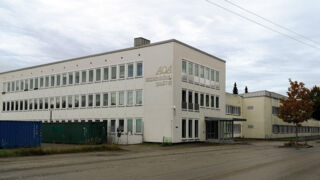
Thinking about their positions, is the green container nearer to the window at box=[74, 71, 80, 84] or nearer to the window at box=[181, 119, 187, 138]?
the window at box=[181, 119, 187, 138]

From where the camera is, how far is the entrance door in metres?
42.8

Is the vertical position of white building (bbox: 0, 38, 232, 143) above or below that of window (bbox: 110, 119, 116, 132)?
above

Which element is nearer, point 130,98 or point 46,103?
point 130,98

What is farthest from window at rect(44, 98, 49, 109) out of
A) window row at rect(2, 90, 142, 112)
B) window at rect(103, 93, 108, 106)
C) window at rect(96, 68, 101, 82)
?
window at rect(103, 93, 108, 106)

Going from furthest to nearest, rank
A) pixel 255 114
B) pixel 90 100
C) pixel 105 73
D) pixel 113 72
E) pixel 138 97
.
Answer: pixel 255 114
pixel 90 100
pixel 105 73
pixel 113 72
pixel 138 97

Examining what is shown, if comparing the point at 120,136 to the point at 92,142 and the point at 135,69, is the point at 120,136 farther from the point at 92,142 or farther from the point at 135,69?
the point at 135,69

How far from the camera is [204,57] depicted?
143 feet

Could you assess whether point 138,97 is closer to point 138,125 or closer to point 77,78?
point 138,125

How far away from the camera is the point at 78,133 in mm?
37250

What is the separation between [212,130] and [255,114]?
2016 cm

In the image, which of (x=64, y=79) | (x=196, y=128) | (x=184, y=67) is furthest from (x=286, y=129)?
(x=64, y=79)

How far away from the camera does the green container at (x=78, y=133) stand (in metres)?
36.5

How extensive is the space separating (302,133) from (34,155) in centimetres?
6822

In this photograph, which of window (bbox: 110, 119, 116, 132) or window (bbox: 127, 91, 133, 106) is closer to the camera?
window (bbox: 127, 91, 133, 106)
